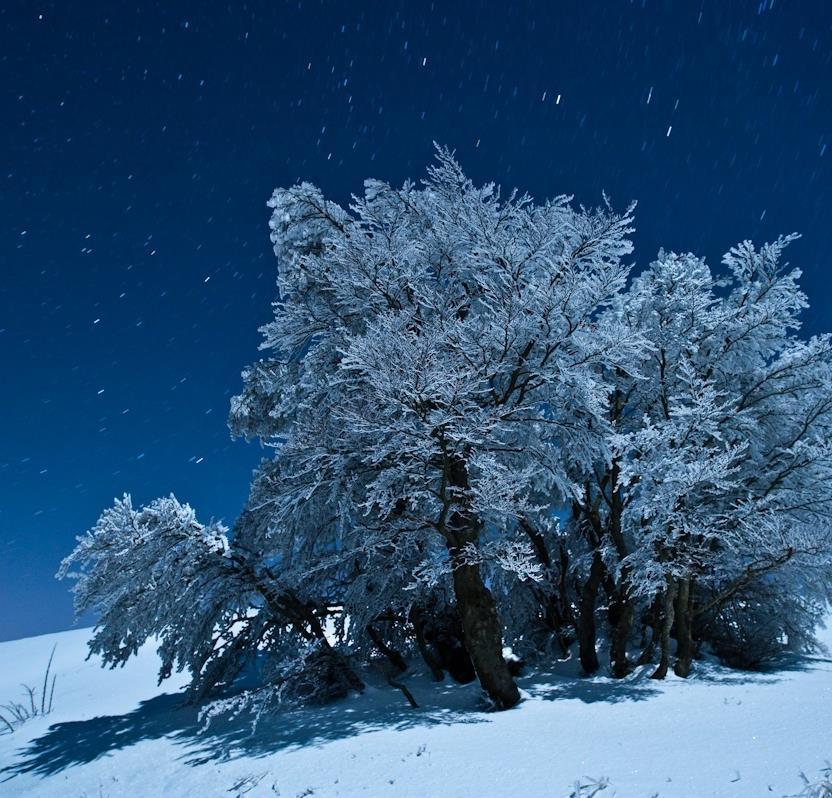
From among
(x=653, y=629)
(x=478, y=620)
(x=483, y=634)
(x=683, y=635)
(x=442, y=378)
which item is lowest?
(x=683, y=635)

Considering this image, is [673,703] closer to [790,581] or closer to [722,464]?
[722,464]

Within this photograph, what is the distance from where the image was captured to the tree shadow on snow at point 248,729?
6.82 m

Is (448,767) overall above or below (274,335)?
below

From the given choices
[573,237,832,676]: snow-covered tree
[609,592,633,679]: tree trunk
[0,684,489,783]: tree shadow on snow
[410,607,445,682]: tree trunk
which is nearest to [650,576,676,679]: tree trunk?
[573,237,832,676]: snow-covered tree

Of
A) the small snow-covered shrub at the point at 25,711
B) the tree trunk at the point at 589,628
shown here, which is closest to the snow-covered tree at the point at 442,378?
the tree trunk at the point at 589,628

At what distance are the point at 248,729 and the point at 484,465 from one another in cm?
499

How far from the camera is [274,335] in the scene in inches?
354

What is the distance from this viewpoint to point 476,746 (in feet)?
18.9

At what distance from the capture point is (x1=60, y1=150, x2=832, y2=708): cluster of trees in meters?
7.33

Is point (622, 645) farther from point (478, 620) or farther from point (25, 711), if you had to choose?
point (25, 711)

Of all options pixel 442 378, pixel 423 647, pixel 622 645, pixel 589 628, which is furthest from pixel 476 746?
pixel 589 628

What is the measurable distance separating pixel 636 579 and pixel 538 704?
7.77 feet

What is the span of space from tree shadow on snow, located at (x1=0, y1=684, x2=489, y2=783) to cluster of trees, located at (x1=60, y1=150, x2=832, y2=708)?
1.64ft

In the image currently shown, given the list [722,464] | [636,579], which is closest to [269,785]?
[636,579]
